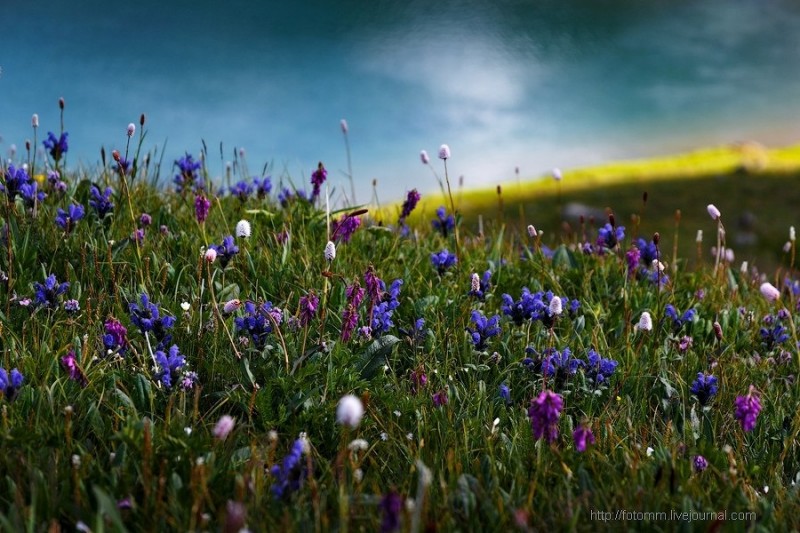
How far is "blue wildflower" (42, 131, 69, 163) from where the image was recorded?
5613 millimetres

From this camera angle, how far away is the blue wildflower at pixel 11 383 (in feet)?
9.73

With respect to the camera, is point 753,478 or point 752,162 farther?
point 752,162

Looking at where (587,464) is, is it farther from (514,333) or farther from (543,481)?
(514,333)

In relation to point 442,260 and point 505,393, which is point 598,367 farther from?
point 442,260

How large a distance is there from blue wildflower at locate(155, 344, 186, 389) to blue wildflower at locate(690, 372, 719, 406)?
2.51 meters

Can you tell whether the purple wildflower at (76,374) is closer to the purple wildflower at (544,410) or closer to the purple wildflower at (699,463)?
the purple wildflower at (544,410)

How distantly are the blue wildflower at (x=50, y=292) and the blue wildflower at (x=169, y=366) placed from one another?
104 centimetres

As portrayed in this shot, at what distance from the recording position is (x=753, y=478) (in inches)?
132

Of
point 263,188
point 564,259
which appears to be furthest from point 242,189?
point 564,259

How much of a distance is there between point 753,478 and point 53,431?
296 centimetres

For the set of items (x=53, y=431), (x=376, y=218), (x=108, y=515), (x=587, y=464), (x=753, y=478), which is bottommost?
(x=753, y=478)

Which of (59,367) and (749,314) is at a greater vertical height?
(59,367)

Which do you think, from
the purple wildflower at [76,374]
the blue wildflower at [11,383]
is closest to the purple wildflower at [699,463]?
the purple wildflower at [76,374]

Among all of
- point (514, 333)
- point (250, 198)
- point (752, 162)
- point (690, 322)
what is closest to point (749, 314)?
point (690, 322)
